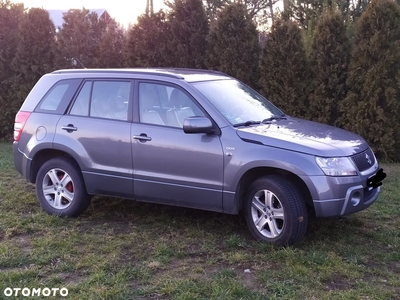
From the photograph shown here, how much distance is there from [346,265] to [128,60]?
26.6 feet

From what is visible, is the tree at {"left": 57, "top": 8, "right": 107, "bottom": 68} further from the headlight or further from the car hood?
the headlight

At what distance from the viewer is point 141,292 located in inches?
159

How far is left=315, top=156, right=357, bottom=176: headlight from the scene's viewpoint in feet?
15.4

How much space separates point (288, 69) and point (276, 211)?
18.3 ft

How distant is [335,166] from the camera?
4.73 m

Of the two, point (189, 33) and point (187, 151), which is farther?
point (189, 33)

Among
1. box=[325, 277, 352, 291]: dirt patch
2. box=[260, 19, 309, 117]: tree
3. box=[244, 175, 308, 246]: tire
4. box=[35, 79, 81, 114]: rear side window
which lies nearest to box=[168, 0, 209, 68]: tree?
box=[260, 19, 309, 117]: tree

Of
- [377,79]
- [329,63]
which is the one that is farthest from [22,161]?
[377,79]

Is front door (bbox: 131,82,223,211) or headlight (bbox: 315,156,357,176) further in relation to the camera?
front door (bbox: 131,82,223,211)

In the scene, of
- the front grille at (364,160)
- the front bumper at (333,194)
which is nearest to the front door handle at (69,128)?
the front bumper at (333,194)

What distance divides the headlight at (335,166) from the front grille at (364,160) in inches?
6.5

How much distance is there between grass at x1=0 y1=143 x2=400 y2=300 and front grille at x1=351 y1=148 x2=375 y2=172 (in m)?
0.76

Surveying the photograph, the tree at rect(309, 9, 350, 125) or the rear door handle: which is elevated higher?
the tree at rect(309, 9, 350, 125)

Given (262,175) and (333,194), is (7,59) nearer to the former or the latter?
(262,175)
